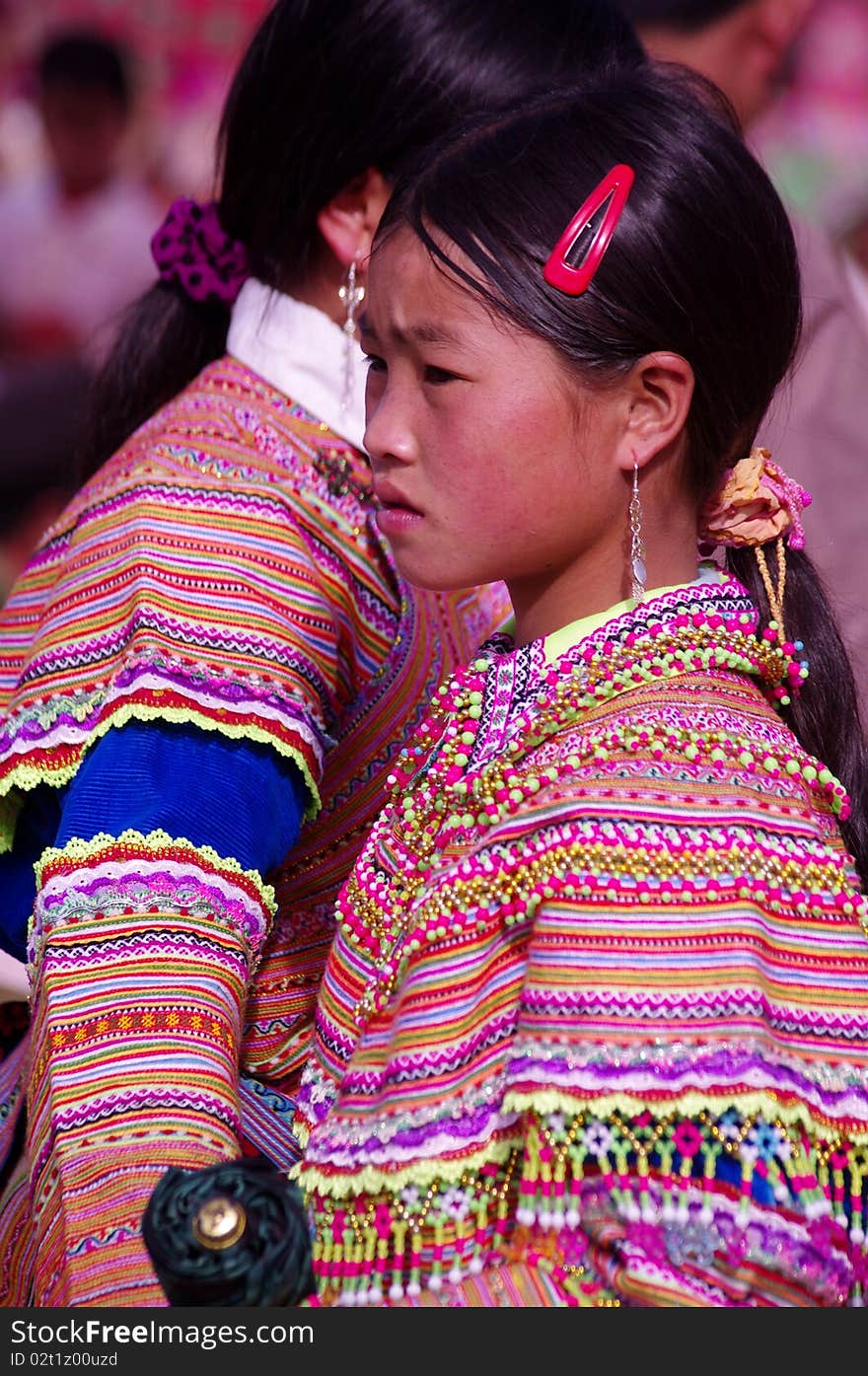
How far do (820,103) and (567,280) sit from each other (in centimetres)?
249

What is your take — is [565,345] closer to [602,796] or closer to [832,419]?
[602,796]

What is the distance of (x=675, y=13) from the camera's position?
10.6ft

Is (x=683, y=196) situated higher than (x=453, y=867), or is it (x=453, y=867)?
(x=683, y=196)

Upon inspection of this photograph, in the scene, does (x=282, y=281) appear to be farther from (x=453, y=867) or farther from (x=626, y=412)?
(x=453, y=867)

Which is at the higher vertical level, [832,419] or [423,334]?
[423,334]

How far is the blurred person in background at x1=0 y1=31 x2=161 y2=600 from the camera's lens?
4.64m

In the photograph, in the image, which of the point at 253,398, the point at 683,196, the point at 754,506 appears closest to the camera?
the point at 683,196

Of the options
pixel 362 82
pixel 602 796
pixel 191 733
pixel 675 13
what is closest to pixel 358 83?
pixel 362 82

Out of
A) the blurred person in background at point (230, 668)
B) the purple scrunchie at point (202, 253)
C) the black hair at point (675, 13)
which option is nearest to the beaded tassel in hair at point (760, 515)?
the blurred person in background at point (230, 668)

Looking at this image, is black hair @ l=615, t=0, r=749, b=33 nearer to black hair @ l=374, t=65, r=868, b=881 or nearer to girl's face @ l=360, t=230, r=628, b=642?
black hair @ l=374, t=65, r=868, b=881

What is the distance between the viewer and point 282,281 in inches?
73.5

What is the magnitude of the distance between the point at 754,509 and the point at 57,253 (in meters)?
3.62

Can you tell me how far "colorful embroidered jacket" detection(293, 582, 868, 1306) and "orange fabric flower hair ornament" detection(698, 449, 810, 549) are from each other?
7.1 inches

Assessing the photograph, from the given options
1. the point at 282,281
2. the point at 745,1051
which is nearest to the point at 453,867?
the point at 745,1051
